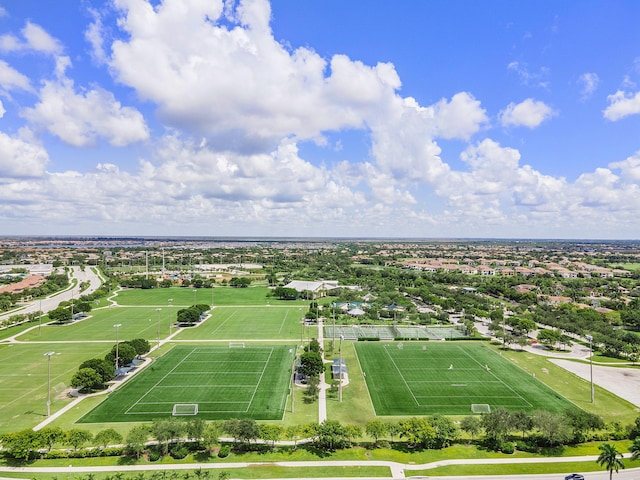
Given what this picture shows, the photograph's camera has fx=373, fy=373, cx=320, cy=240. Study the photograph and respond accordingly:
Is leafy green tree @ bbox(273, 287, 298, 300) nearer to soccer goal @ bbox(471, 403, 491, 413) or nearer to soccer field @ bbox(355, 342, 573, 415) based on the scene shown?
soccer field @ bbox(355, 342, 573, 415)

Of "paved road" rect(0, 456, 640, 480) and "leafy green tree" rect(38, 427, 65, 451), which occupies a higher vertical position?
"leafy green tree" rect(38, 427, 65, 451)

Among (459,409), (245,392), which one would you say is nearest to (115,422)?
(245,392)

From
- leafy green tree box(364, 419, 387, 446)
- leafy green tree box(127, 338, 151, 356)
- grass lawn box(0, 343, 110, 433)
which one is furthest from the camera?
leafy green tree box(127, 338, 151, 356)

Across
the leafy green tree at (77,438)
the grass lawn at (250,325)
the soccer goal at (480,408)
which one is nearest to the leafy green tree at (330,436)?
the soccer goal at (480,408)

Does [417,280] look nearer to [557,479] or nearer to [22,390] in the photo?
[557,479]

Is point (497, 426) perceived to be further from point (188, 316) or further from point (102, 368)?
point (188, 316)

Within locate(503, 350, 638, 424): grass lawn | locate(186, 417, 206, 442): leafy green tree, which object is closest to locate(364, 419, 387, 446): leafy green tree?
locate(186, 417, 206, 442): leafy green tree

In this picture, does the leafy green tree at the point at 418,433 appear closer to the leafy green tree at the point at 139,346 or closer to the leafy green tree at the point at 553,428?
the leafy green tree at the point at 553,428
